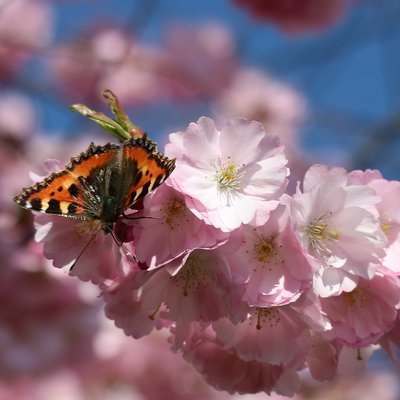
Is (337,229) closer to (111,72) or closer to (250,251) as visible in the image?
(250,251)

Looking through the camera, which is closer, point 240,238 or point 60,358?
point 240,238

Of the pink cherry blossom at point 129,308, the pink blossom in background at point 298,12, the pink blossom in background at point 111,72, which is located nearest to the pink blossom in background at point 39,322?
the pink cherry blossom at point 129,308

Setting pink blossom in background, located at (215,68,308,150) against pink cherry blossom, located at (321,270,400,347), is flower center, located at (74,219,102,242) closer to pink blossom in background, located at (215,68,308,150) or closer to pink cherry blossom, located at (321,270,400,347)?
pink cherry blossom, located at (321,270,400,347)

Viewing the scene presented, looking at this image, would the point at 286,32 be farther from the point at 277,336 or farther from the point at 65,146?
the point at 277,336

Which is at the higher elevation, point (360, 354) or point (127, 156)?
point (127, 156)

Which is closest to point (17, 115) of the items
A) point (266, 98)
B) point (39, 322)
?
point (266, 98)

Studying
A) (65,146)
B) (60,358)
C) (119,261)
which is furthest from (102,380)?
(119,261)

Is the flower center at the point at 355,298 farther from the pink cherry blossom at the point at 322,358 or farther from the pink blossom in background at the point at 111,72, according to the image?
the pink blossom in background at the point at 111,72
